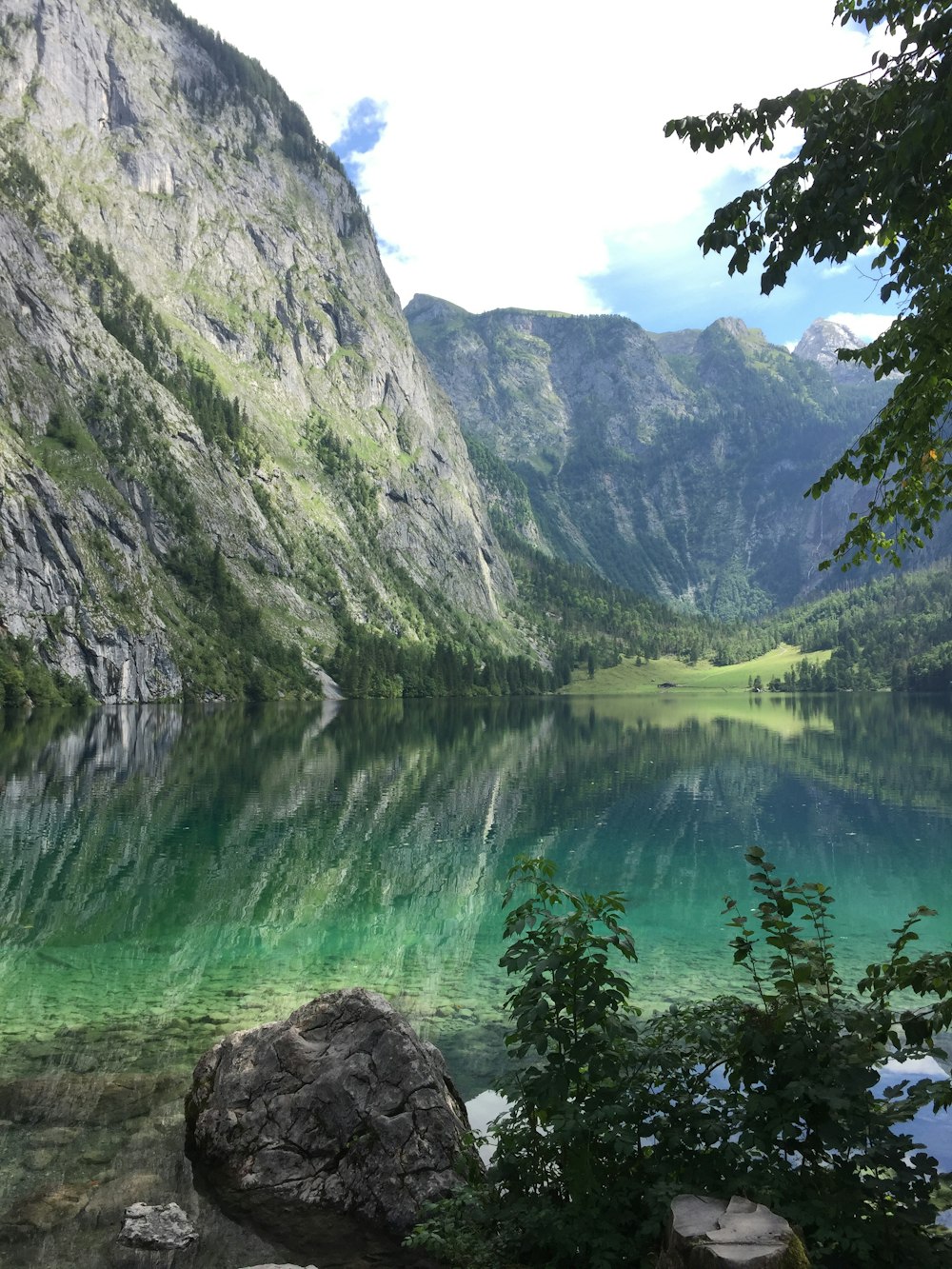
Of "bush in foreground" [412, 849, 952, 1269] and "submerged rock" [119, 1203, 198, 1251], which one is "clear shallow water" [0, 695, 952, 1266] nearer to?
"submerged rock" [119, 1203, 198, 1251]

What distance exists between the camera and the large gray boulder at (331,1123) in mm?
12062

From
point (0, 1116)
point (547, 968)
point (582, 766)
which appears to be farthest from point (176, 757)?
point (547, 968)

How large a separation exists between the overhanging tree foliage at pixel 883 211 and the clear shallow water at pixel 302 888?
12107 mm

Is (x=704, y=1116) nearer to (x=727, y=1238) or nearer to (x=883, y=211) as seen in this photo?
(x=727, y=1238)

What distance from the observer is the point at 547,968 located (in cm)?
899

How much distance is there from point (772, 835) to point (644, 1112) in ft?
132

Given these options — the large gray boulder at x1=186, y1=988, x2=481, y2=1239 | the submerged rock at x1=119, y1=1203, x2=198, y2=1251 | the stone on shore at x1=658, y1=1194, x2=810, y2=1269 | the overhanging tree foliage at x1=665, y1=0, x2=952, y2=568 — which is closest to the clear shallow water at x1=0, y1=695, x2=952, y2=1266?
the submerged rock at x1=119, y1=1203, x2=198, y2=1251

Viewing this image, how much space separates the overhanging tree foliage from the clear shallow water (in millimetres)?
12107

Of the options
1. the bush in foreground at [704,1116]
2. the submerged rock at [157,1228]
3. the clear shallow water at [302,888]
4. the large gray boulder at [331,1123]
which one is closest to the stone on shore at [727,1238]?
the bush in foreground at [704,1116]

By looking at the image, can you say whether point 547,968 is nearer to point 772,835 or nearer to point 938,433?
point 938,433

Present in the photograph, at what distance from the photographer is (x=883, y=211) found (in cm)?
871

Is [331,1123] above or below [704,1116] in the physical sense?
below

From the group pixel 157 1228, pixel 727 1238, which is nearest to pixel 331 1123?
pixel 157 1228

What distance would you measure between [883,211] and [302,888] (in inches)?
1204
